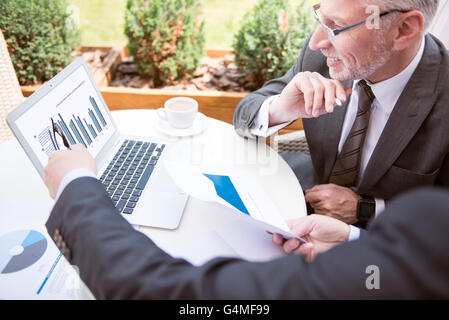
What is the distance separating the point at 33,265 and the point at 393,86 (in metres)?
1.37

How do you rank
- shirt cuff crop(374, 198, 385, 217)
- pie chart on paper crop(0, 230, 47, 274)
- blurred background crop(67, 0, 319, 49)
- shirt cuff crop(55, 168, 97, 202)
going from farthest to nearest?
1. blurred background crop(67, 0, 319, 49)
2. shirt cuff crop(374, 198, 385, 217)
3. pie chart on paper crop(0, 230, 47, 274)
4. shirt cuff crop(55, 168, 97, 202)

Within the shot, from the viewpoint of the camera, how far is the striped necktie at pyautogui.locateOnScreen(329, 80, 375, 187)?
1.31m

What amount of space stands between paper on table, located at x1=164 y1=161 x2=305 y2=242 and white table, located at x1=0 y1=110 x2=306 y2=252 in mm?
63

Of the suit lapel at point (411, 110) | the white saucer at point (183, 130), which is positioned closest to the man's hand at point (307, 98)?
the suit lapel at point (411, 110)

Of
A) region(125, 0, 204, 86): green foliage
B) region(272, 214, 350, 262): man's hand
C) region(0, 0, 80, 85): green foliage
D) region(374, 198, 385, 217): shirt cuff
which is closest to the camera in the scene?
region(272, 214, 350, 262): man's hand

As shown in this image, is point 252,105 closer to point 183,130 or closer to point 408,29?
point 183,130

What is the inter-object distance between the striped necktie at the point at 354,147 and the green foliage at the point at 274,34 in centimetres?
121

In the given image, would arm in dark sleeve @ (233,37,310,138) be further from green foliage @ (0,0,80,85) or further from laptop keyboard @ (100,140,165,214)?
green foliage @ (0,0,80,85)

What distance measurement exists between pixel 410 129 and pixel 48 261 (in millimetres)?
1308

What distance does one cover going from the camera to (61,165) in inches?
29.1

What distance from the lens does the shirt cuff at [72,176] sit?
2.24 ft

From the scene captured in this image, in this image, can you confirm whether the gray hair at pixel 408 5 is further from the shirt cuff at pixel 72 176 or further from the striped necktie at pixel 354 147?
the shirt cuff at pixel 72 176

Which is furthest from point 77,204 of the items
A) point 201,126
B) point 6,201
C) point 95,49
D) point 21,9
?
point 95,49

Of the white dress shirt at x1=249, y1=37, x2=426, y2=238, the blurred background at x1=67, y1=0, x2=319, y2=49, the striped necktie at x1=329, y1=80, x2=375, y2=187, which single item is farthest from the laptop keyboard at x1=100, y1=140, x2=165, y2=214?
the blurred background at x1=67, y1=0, x2=319, y2=49
